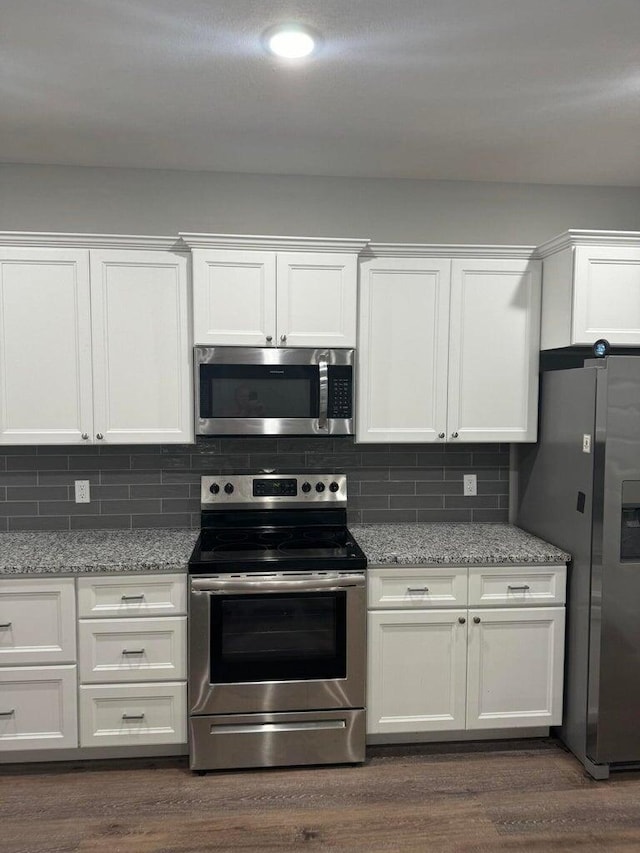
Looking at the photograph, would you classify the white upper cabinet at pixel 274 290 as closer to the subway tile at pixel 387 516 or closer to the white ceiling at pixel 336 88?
the white ceiling at pixel 336 88

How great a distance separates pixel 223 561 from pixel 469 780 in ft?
4.55

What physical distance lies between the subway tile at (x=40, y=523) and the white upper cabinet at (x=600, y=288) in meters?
2.63

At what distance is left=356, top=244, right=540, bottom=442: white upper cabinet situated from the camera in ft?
9.24

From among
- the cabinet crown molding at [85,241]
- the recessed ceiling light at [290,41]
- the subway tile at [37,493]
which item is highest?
the recessed ceiling light at [290,41]

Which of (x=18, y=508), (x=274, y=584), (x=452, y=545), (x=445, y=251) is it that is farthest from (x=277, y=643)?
(x=445, y=251)

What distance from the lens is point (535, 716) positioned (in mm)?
2641

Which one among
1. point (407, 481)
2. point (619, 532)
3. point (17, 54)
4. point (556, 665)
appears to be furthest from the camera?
point (407, 481)

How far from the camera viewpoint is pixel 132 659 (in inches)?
97.9

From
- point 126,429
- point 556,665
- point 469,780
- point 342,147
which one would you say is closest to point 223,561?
point 126,429

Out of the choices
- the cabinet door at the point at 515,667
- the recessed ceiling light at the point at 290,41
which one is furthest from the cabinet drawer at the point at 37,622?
the recessed ceiling light at the point at 290,41

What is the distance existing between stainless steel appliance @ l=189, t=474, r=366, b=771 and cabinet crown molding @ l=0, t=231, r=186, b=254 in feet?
4.68

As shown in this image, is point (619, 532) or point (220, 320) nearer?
point (619, 532)

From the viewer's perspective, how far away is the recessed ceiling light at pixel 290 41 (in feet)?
5.91

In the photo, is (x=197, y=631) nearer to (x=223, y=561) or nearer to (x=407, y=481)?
(x=223, y=561)
